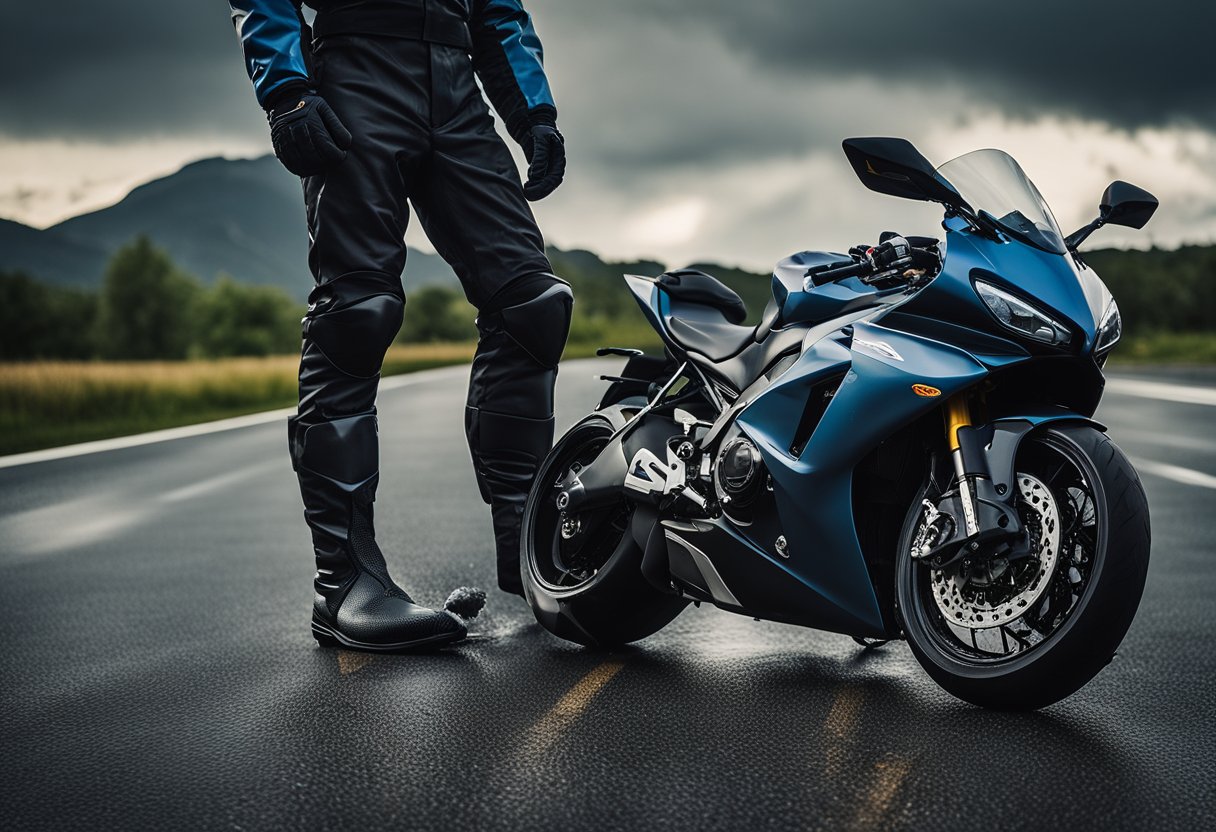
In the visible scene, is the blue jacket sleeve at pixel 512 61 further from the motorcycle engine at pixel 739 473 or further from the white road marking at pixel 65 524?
the white road marking at pixel 65 524

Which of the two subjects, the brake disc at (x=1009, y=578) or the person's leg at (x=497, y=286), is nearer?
the brake disc at (x=1009, y=578)

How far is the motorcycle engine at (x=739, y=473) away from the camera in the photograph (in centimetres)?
314

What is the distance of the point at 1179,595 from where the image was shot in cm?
452

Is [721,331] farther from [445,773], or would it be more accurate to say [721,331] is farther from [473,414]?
[445,773]

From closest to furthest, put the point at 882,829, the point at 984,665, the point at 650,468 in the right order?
1. the point at 882,829
2. the point at 984,665
3. the point at 650,468

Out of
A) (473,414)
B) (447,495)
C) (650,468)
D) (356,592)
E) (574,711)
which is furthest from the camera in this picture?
(447,495)

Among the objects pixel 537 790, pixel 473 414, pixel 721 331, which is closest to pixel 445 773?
pixel 537 790

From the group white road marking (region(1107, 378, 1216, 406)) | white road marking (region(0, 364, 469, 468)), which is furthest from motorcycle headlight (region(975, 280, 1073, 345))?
white road marking (region(1107, 378, 1216, 406))

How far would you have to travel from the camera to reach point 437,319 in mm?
135375

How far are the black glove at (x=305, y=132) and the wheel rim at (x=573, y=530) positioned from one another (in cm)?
119

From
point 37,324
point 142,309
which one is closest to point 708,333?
point 37,324

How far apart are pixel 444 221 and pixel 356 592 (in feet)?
4.07

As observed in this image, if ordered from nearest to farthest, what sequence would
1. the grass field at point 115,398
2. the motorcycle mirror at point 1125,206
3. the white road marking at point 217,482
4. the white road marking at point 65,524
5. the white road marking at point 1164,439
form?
the motorcycle mirror at point 1125,206, the white road marking at point 65,524, the white road marking at point 217,482, the white road marking at point 1164,439, the grass field at point 115,398

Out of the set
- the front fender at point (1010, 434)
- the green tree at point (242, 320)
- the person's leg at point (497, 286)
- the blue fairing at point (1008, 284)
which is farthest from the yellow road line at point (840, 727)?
the green tree at point (242, 320)
